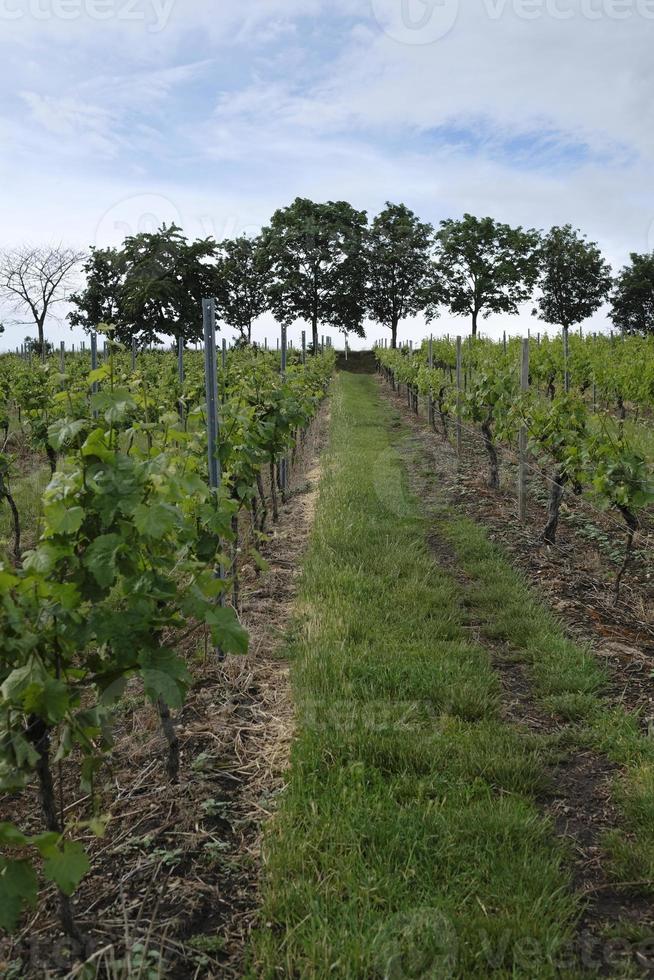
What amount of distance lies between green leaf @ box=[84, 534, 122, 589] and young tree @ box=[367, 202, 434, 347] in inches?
2043

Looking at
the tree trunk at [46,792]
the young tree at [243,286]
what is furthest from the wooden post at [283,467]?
the young tree at [243,286]

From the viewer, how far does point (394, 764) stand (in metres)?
3.36

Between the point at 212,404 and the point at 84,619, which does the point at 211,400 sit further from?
the point at 84,619

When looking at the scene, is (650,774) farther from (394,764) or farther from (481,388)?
(481,388)

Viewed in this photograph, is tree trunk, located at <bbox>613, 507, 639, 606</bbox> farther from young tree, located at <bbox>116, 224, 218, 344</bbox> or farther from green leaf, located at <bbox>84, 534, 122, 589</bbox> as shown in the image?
young tree, located at <bbox>116, 224, 218, 344</bbox>

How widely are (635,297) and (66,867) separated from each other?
187 feet

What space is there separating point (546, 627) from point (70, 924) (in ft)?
→ 11.7

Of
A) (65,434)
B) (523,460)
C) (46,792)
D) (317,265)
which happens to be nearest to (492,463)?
(523,460)

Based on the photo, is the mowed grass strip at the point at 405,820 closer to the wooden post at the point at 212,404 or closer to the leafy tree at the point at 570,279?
the wooden post at the point at 212,404

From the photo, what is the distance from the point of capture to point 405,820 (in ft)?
9.67

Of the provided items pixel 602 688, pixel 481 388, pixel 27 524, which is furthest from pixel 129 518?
pixel 481 388

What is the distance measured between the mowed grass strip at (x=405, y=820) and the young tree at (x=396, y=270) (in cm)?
4994

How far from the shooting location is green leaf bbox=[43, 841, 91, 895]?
6.35ft

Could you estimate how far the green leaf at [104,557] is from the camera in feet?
7.87
